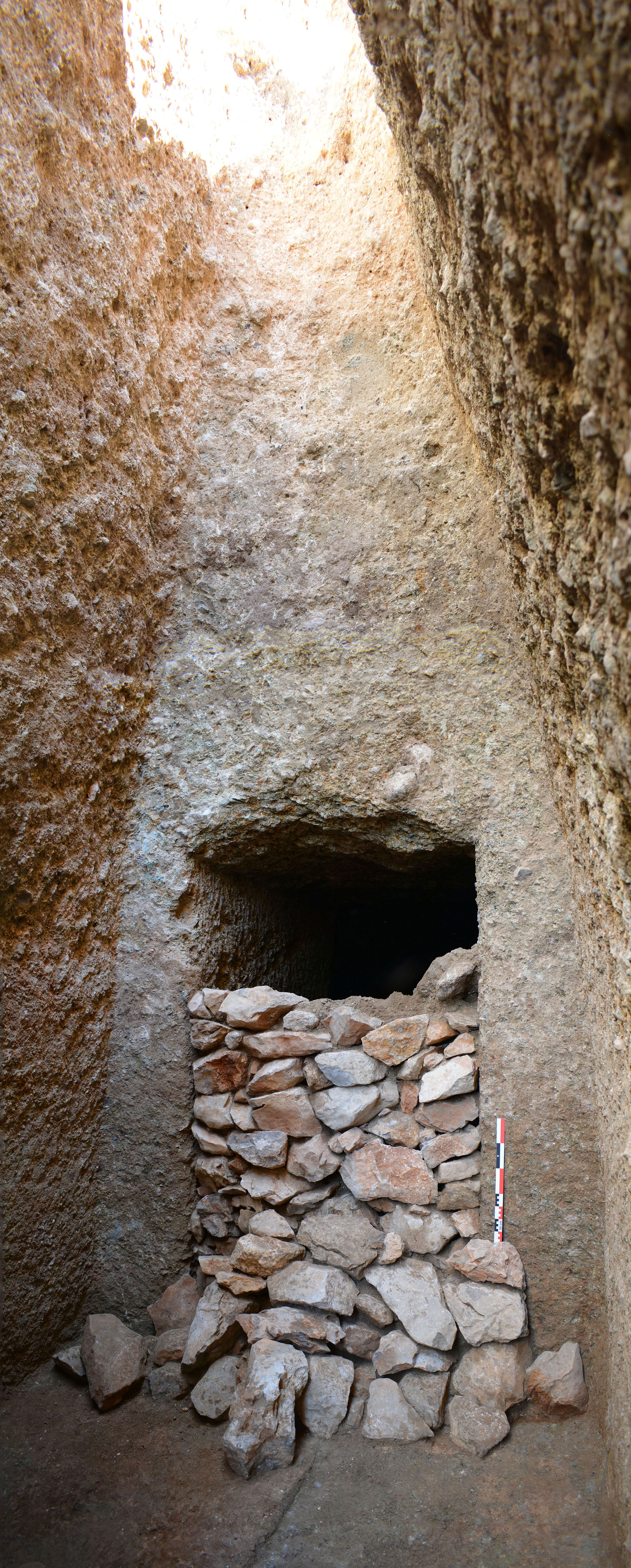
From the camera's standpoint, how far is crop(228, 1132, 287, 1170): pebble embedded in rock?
8.68 feet

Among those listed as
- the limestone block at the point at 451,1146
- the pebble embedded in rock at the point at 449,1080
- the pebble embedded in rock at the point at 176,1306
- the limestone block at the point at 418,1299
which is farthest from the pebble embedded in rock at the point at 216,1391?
the pebble embedded in rock at the point at 449,1080

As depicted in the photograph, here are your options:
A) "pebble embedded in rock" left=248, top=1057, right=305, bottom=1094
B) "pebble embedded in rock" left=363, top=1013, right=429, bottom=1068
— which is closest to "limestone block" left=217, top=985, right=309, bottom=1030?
"pebble embedded in rock" left=248, top=1057, right=305, bottom=1094

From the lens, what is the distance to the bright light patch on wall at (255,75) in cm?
321

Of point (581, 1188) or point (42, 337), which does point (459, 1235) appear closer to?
point (581, 1188)

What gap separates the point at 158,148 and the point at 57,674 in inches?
81.1

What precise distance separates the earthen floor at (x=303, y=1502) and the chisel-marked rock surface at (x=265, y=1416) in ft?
0.14

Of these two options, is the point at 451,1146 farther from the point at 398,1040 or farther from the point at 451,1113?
the point at 398,1040

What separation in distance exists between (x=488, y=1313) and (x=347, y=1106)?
2.25 feet

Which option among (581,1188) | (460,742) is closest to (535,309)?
(460,742)

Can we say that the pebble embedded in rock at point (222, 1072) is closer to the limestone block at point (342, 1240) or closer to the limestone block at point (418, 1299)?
the limestone block at point (342, 1240)

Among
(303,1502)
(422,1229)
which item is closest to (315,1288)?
(422,1229)

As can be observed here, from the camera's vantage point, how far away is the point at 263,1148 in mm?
2662

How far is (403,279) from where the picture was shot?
310 cm

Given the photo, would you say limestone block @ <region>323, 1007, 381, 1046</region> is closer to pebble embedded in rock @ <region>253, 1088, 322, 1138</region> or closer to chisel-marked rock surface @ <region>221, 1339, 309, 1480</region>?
pebble embedded in rock @ <region>253, 1088, 322, 1138</region>
